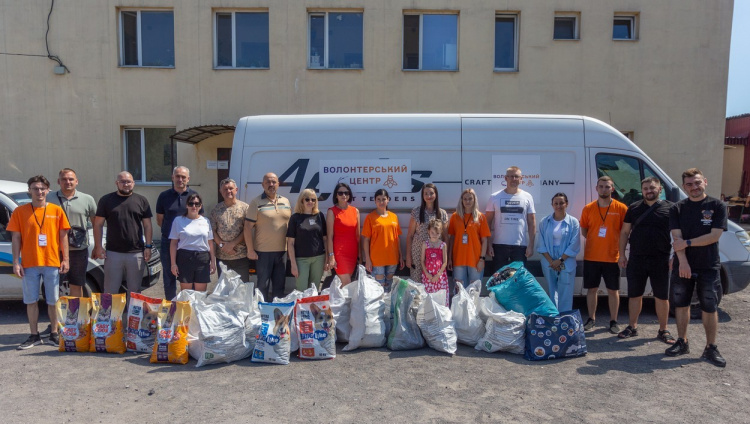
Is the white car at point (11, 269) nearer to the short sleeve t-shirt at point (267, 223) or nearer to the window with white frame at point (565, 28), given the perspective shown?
the short sleeve t-shirt at point (267, 223)

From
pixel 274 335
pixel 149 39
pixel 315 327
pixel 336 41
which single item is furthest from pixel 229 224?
pixel 149 39

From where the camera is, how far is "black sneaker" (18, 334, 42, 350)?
17.9ft

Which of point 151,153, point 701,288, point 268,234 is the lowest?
point 701,288

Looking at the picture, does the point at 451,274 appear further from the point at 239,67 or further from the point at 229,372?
the point at 239,67

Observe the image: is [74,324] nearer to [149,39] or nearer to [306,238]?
[306,238]

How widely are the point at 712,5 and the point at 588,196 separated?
9.04m

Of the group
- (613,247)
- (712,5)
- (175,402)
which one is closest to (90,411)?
(175,402)

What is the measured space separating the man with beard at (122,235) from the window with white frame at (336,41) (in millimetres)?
7456

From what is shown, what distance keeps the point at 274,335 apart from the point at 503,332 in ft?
7.32

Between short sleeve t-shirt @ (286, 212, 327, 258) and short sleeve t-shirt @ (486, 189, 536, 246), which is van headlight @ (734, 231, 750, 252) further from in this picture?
short sleeve t-shirt @ (286, 212, 327, 258)

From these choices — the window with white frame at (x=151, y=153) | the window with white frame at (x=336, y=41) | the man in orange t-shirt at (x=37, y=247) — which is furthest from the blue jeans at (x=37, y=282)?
the window with white frame at (x=336, y=41)

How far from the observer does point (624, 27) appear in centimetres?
1273

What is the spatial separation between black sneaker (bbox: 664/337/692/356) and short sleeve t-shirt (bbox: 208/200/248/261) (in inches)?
180

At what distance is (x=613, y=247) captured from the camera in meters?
5.89
